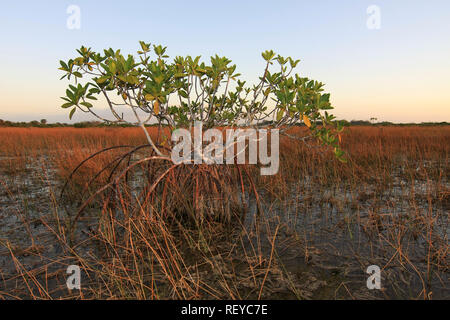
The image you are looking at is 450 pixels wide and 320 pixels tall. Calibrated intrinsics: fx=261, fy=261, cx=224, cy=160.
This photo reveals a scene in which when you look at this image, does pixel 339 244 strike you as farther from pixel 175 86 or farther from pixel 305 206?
pixel 175 86

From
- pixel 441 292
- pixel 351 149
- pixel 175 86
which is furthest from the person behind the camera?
pixel 351 149

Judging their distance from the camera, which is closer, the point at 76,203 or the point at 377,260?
the point at 377,260

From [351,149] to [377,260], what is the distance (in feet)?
24.9

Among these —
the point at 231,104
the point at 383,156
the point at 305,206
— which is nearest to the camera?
the point at 231,104

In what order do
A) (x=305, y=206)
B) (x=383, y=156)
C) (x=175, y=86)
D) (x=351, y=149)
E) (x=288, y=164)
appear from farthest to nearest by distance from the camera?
(x=351, y=149), (x=383, y=156), (x=288, y=164), (x=305, y=206), (x=175, y=86)

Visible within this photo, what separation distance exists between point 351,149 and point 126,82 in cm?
890

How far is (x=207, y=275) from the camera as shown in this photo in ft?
8.66

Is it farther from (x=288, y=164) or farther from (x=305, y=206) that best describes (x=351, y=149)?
(x=305, y=206)

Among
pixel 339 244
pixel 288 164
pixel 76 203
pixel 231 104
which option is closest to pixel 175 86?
pixel 231 104
